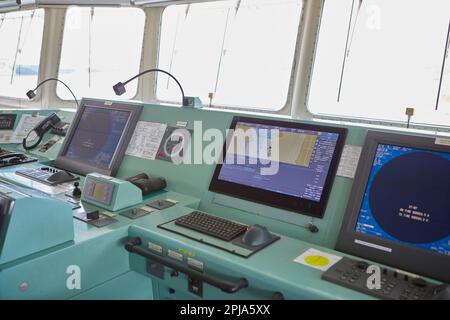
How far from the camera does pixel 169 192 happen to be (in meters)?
1.91

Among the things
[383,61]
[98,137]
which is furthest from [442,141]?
[98,137]

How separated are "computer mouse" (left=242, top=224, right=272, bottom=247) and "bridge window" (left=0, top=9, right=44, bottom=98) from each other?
389 centimetres

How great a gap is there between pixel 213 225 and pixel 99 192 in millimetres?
585

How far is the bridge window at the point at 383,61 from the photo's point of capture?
2527mm

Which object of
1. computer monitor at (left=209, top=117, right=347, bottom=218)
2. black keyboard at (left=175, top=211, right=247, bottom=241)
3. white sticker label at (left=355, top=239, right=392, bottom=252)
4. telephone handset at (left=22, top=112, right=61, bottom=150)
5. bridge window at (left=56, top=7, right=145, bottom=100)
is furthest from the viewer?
bridge window at (left=56, top=7, right=145, bottom=100)

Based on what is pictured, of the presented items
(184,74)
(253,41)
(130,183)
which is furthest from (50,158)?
(253,41)

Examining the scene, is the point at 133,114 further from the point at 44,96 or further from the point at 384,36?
the point at 44,96

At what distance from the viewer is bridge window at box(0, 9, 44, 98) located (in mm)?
4266

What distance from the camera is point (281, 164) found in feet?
5.30

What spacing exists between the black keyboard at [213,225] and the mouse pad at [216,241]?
2 cm

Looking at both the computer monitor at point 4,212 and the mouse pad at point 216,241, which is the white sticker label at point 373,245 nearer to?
the mouse pad at point 216,241

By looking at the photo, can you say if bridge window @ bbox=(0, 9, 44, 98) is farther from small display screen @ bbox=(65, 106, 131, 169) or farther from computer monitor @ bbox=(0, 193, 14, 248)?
computer monitor @ bbox=(0, 193, 14, 248)

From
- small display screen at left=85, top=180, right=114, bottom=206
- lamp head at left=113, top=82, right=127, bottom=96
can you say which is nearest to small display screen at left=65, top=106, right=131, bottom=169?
lamp head at left=113, top=82, right=127, bottom=96

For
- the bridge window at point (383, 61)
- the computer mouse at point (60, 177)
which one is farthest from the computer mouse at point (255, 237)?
the bridge window at point (383, 61)
